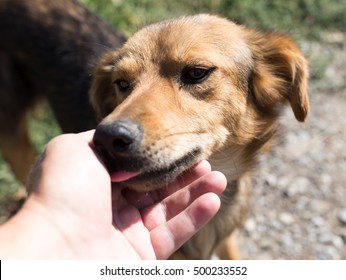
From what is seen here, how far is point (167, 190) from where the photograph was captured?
2887 mm

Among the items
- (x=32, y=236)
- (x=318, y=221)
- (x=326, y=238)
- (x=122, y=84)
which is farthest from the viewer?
(x=318, y=221)

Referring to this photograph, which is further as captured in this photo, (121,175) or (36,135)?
(36,135)

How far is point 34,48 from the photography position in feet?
14.0

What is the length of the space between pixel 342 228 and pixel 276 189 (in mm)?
704

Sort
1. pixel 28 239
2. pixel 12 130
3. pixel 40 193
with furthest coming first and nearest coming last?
pixel 12 130 < pixel 40 193 < pixel 28 239

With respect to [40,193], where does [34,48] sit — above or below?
below

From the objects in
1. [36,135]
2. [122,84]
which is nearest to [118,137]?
[122,84]

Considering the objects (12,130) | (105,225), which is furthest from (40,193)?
(12,130)

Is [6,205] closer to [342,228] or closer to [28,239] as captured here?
[28,239]

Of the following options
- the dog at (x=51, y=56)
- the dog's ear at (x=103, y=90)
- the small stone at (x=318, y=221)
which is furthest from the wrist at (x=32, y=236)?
the small stone at (x=318, y=221)

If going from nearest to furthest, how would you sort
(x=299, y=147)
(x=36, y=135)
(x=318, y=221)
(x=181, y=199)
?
1. (x=181, y=199)
2. (x=318, y=221)
3. (x=299, y=147)
4. (x=36, y=135)

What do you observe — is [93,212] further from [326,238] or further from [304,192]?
[304,192]

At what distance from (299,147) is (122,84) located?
2563mm

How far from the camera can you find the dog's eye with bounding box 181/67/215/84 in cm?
288
